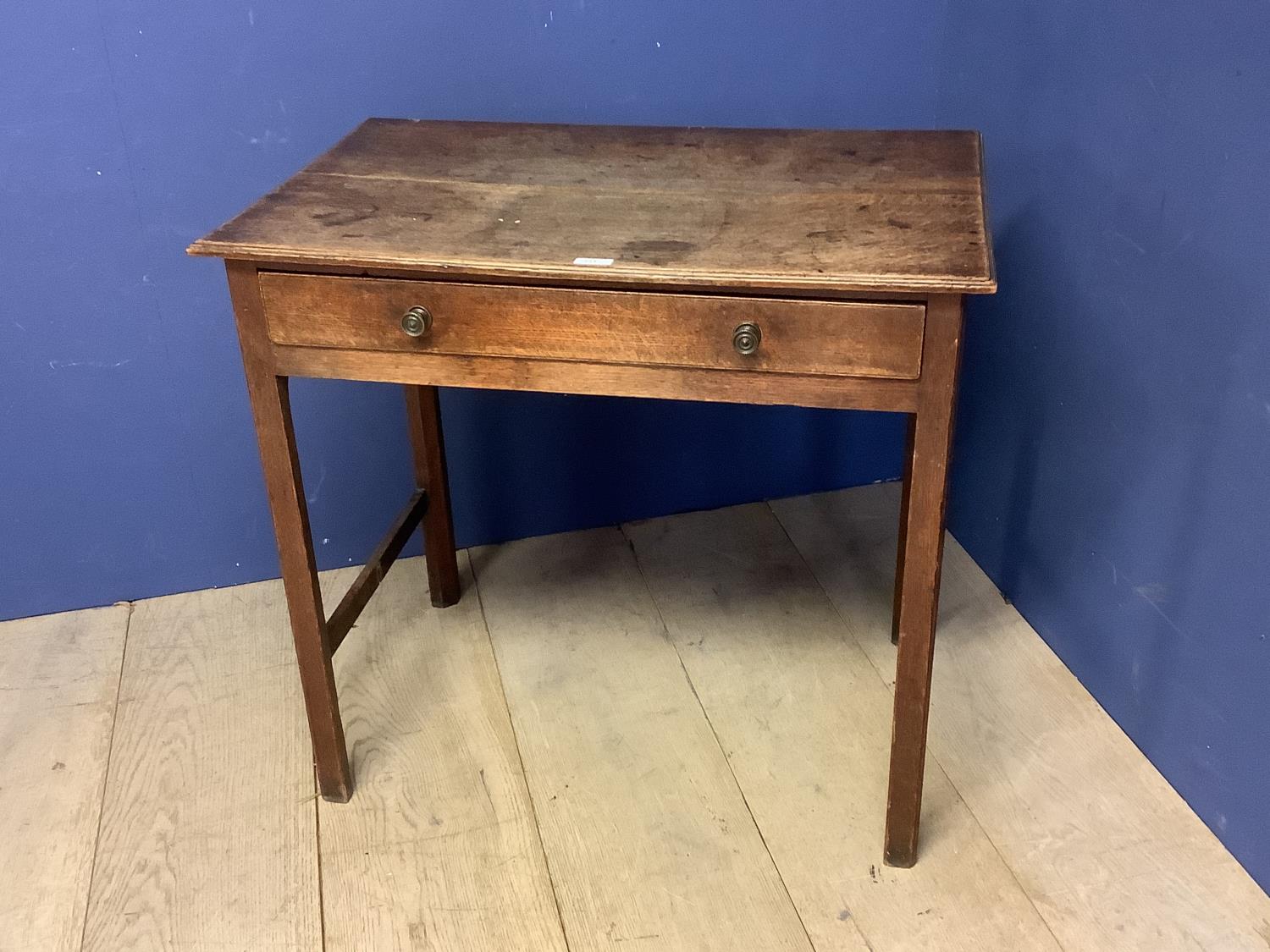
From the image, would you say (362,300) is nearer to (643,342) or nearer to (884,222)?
(643,342)

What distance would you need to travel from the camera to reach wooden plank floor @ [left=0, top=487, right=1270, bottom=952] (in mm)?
1357

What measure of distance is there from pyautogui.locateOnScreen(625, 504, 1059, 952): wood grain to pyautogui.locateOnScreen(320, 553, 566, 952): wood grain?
0.98 feet

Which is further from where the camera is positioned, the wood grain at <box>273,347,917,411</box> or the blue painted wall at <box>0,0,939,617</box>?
the blue painted wall at <box>0,0,939,617</box>

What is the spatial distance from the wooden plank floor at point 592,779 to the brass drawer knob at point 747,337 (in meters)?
0.66

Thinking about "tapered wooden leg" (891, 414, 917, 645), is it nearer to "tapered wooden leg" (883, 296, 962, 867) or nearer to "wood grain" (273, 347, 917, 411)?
"tapered wooden leg" (883, 296, 962, 867)

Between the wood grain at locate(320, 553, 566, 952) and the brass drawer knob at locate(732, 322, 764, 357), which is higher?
the brass drawer knob at locate(732, 322, 764, 357)

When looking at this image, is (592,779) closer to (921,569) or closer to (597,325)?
(921,569)

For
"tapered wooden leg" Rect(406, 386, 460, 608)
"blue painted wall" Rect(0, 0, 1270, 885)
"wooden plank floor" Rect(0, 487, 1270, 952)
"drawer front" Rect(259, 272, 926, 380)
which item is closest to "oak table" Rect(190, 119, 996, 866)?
"drawer front" Rect(259, 272, 926, 380)

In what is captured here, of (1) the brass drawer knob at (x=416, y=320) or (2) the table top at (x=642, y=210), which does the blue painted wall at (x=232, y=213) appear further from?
(1) the brass drawer knob at (x=416, y=320)

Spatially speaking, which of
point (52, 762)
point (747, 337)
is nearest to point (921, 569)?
point (747, 337)

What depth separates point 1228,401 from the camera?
1.32 meters

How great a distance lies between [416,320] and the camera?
1.19 meters

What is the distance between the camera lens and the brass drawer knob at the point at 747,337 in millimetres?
1129

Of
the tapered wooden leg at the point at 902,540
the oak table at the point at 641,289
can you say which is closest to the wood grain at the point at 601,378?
the oak table at the point at 641,289
